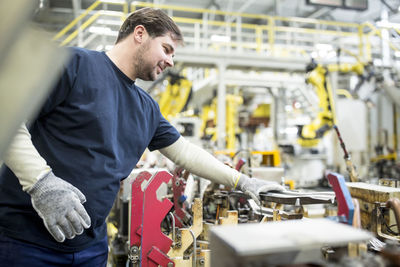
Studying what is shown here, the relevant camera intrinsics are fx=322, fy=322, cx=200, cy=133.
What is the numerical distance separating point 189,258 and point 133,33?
3.70ft

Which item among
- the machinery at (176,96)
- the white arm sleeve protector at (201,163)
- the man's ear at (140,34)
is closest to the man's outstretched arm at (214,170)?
the white arm sleeve protector at (201,163)

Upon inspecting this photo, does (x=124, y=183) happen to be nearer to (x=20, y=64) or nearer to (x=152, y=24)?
(x=152, y=24)

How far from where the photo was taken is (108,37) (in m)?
6.83

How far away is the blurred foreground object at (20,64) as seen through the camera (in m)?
0.50

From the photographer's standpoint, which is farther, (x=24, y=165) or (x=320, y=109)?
(x=320, y=109)

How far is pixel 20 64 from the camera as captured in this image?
0.55m

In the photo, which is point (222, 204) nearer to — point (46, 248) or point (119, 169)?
point (119, 169)

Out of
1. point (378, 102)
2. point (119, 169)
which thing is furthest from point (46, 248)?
point (378, 102)

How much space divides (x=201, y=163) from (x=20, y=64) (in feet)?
4.33

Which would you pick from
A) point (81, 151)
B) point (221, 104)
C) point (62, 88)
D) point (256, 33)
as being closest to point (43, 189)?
point (81, 151)

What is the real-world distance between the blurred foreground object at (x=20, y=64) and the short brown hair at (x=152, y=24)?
0.97 metres

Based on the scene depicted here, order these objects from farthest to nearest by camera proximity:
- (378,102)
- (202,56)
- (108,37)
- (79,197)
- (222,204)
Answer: (378,102) → (108,37) → (202,56) → (222,204) → (79,197)

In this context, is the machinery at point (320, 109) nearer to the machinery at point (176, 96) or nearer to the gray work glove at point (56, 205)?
the machinery at point (176, 96)

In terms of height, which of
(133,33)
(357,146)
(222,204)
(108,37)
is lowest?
(357,146)
